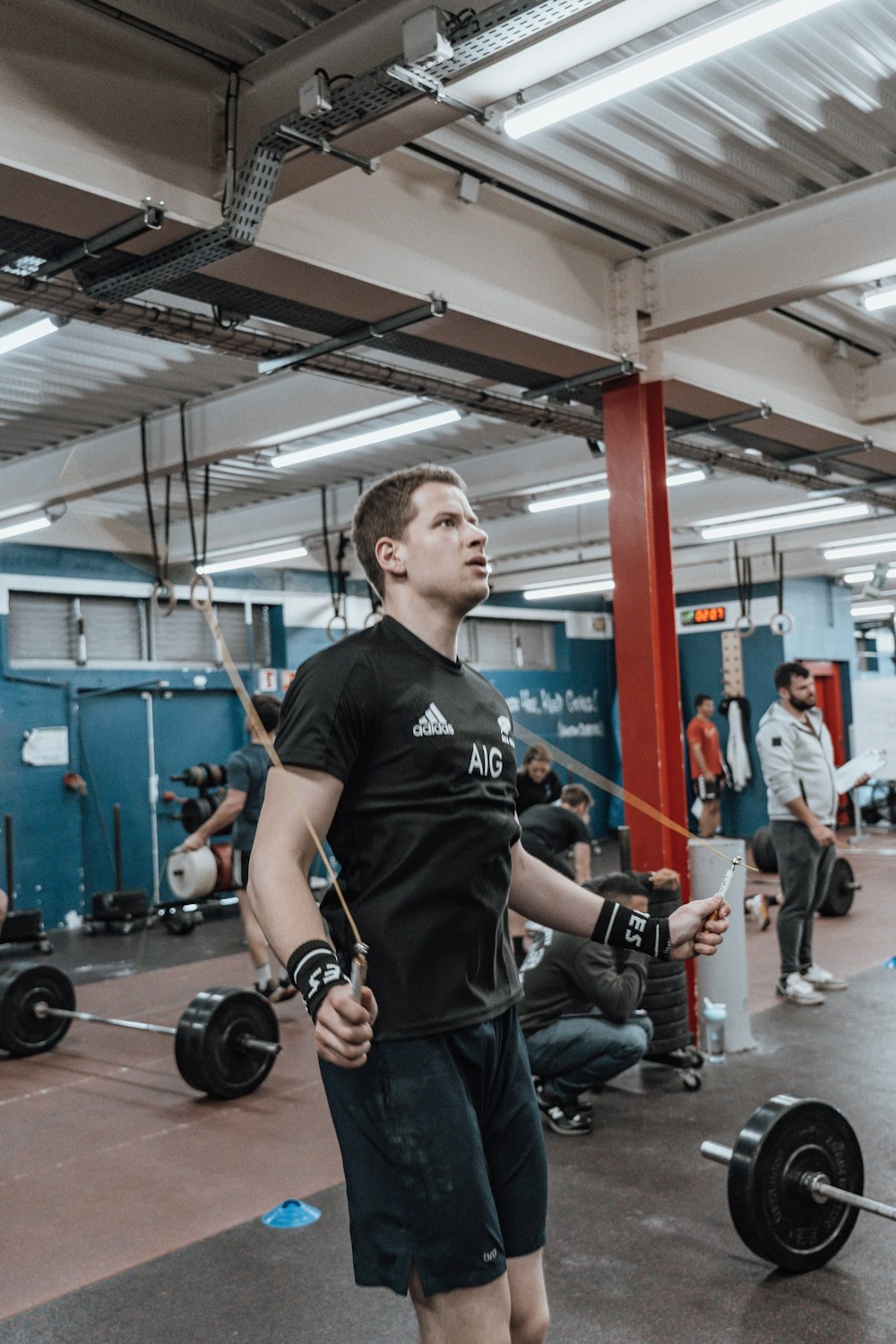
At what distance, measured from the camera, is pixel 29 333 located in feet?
14.1

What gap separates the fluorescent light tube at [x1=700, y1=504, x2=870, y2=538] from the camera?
28.1ft

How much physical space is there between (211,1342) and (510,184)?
3399mm

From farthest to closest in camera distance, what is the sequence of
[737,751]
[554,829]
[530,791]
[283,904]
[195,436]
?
[737,751] < [530,791] < [195,436] < [554,829] < [283,904]

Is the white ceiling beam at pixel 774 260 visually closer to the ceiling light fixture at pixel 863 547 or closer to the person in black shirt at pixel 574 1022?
the person in black shirt at pixel 574 1022

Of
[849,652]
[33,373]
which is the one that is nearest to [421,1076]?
[33,373]

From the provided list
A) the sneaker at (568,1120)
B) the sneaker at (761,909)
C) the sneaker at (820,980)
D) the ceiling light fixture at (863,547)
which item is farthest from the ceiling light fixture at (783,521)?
the sneaker at (568,1120)

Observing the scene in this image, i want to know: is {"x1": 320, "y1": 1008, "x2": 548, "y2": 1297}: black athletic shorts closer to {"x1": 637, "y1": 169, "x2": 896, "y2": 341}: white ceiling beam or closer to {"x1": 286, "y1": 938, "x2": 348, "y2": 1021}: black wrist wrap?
{"x1": 286, "y1": 938, "x2": 348, "y2": 1021}: black wrist wrap

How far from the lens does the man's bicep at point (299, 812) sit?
144 cm

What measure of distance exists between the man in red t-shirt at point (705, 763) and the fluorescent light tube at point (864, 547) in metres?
1.82

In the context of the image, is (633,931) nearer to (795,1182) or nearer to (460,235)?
(795,1182)

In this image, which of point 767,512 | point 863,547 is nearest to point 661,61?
point 767,512

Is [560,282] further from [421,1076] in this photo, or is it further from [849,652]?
[849,652]

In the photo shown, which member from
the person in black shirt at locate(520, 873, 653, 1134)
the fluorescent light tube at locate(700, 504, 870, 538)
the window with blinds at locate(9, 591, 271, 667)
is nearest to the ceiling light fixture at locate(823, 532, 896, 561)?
the fluorescent light tube at locate(700, 504, 870, 538)

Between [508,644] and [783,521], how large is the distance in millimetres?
4568
